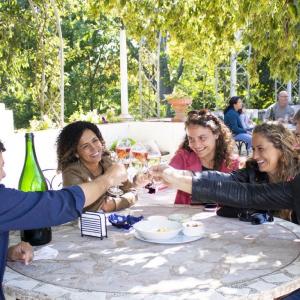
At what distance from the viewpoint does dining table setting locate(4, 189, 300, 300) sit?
4.52 ft

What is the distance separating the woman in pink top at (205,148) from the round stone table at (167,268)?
948 mm

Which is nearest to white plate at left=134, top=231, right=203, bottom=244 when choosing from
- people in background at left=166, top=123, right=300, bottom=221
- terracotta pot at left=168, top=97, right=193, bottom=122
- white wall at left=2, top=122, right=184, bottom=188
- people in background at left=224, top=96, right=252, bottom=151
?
people in background at left=166, top=123, right=300, bottom=221

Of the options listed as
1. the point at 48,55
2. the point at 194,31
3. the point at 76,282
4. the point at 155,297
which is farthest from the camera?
the point at 48,55

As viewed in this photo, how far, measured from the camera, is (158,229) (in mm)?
1903

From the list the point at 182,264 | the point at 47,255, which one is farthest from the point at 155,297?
→ the point at 47,255

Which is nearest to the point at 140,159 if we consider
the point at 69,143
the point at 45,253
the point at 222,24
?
the point at 69,143

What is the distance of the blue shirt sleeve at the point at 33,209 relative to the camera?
137 centimetres

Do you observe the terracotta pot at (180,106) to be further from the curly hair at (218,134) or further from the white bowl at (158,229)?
the white bowl at (158,229)

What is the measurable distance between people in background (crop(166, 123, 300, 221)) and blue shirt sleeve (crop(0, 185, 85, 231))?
114 cm

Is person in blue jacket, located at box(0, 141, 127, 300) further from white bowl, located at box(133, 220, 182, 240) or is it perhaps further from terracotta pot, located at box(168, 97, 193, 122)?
terracotta pot, located at box(168, 97, 193, 122)

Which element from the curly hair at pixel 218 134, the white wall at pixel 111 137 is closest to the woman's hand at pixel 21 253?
the curly hair at pixel 218 134

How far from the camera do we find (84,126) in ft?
9.39

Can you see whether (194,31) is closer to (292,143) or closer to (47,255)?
(292,143)

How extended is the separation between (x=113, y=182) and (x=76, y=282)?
412 mm
